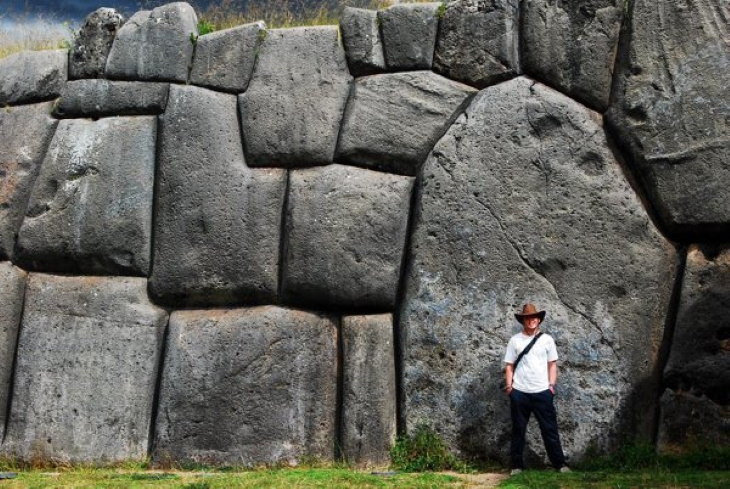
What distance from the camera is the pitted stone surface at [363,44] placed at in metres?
8.52

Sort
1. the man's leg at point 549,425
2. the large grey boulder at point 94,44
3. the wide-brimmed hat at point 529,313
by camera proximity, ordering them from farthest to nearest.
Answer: the large grey boulder at point 94,44
the wide-brimmed hat at point 529,313
the man's leg at point 549,425

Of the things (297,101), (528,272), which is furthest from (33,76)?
(528,272)

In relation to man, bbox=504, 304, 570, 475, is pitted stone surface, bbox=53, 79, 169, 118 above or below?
above

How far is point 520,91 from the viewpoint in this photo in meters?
8.14

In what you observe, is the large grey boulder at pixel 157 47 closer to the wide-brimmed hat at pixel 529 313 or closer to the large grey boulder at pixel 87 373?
the large grey boulder at pixel 87 373

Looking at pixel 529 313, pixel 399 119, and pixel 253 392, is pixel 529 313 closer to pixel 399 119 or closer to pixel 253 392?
pixel 399 119

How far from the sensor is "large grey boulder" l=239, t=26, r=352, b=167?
847 centimetres

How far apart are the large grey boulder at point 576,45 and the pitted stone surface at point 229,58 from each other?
2375mm

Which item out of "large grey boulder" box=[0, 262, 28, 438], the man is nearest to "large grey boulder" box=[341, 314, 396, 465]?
the man

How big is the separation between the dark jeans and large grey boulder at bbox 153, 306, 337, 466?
153cm

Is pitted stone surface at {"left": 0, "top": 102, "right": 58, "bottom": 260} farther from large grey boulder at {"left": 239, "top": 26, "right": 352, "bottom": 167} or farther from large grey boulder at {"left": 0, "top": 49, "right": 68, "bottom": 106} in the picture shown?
large grey boulder at {"left": 239, "top": 26, "right": 352, "bottom": 167}

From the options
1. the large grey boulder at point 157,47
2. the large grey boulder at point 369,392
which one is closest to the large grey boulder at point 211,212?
the large grey boulder at point 157,47

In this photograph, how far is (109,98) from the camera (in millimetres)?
9086

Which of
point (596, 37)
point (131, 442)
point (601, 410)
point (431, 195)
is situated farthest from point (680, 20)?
point (131, 442)
